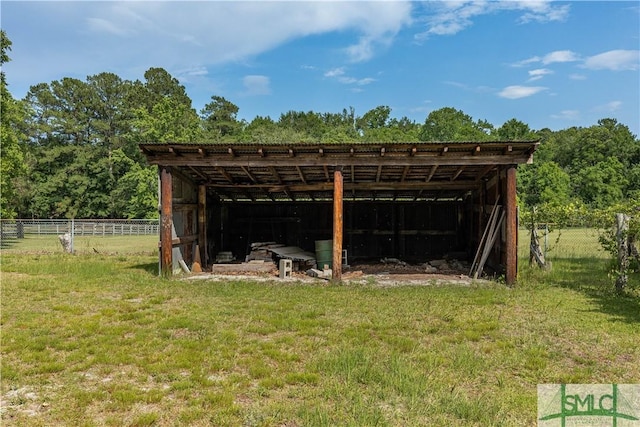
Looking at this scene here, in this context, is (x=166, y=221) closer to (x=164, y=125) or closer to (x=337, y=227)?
(x=337, y=227)

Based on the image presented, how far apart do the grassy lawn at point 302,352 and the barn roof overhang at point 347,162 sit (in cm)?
281

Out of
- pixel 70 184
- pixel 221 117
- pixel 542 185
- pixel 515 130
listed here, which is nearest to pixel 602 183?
pixel 542 185

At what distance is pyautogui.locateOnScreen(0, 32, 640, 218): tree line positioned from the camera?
3859 cm

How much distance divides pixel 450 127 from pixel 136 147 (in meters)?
36.8

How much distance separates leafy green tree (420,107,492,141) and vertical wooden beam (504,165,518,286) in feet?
145

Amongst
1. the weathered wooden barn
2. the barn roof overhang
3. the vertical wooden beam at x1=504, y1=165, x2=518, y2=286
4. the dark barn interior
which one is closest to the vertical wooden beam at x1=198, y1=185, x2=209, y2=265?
the weathered wooden barn

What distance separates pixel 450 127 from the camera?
53.3 meters

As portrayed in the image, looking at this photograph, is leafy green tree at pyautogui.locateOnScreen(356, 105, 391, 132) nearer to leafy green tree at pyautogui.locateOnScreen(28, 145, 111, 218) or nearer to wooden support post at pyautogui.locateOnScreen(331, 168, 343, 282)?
leafy green tree at pyautogui.locateOnScreen(28, 145, 111, 218)

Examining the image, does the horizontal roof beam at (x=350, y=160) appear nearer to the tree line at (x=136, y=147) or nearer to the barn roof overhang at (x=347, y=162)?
the barn roof overhang at (x=347, y=162)

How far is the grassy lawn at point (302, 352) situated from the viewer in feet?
10.8

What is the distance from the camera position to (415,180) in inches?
476

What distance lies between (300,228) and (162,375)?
34.6ft

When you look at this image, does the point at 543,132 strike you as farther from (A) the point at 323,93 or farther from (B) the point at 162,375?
(B) the point at 162,375

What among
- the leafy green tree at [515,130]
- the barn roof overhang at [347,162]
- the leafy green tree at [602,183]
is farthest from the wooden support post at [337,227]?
the leafy green tree at [515,130]
